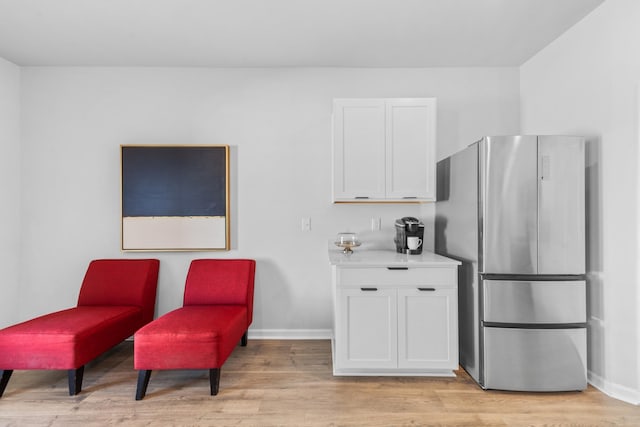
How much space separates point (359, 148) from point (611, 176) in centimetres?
173

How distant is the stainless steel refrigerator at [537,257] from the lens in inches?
93.7

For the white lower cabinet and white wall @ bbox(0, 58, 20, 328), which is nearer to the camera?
the white lower cabinet

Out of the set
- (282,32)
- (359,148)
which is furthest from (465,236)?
(282,32)

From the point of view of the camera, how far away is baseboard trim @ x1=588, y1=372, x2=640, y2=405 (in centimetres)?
225

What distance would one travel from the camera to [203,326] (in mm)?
2443

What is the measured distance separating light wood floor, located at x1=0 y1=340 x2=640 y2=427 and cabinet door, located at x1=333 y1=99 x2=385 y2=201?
146 centimetres

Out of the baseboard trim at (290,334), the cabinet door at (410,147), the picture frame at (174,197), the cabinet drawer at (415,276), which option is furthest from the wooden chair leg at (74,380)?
the cabinet door at (410,147)

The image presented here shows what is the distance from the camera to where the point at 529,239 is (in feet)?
7.83

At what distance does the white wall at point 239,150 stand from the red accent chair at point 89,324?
0.22 meters

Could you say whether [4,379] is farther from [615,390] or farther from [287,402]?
[615,390]

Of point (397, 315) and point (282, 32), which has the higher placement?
point (282, 32)

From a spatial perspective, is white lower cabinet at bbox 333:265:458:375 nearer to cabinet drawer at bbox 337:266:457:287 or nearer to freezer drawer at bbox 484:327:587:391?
cabinet drawer at bbox 337:266:457:287

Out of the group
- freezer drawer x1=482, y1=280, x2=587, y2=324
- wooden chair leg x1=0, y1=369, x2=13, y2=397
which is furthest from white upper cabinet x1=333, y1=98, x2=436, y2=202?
wooden chair leg x1=0, y1=369, x2=13, y2=397

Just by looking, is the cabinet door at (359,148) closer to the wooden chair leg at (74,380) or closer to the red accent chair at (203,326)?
the red accent chair at (203,326)
